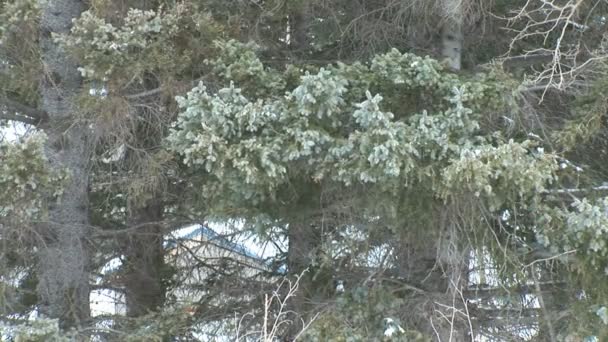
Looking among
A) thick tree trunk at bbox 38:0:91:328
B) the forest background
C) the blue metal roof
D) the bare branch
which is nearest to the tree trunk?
the forest background

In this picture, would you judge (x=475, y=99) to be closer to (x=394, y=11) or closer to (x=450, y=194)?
(x=450, y=194)

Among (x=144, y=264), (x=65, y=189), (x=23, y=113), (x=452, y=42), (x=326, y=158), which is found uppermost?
(x=452, y=42)

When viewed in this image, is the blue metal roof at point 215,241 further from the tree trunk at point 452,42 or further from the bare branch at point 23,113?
the tree trunk at point 452,42

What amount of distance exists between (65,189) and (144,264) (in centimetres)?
178

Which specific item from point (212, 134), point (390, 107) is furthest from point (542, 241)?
point (212, 134)

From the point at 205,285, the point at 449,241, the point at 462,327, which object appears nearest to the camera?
the point at 449,241

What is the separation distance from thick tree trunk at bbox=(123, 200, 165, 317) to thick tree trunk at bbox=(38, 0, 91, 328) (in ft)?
2.05

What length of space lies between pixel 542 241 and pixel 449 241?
68cm

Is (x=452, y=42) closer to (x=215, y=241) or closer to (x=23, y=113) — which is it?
(x=215, y=241)

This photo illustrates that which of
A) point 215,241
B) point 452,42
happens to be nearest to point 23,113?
point 215,241

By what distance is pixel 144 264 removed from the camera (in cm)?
709

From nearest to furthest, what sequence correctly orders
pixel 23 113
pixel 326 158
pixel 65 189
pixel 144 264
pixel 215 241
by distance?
pixel 326 158 → pixel 65 189 → pixel 23 113 → pixel 144 264 → pixel 215 241

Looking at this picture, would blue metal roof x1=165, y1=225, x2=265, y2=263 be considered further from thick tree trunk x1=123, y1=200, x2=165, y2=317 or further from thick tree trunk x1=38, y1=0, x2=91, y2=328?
thick tree trunk x1=38, y1=0, x2=91, y2=328

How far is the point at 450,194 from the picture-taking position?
442cm
